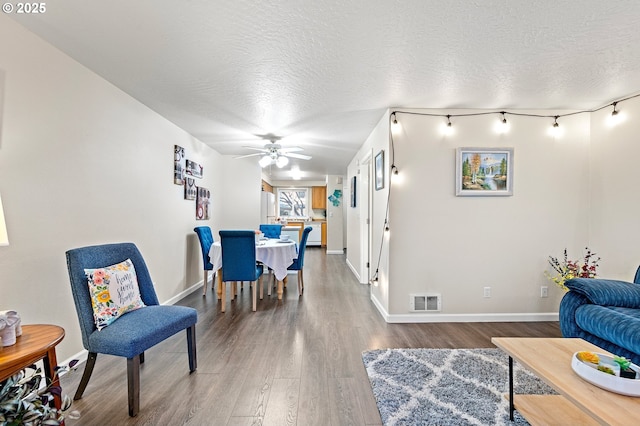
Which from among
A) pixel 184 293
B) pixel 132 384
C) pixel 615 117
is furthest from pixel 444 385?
pixel 184 293

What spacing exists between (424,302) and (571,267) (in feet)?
4.93

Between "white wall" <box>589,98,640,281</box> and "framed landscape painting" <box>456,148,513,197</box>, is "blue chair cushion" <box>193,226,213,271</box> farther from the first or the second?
"white wall" <box>589,98,640,281</box>

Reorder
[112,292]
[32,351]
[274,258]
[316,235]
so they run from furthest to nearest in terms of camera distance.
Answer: [316,235] < [274,258] < [112,292] < [32,351]

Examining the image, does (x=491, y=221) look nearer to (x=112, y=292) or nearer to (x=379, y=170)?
(x=379, y=170)

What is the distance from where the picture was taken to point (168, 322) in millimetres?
1884

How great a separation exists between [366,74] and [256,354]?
2.48m

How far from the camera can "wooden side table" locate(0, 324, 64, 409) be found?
3.71 feet

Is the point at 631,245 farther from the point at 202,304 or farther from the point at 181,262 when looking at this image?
the point at 181,262

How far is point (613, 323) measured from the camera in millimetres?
1894

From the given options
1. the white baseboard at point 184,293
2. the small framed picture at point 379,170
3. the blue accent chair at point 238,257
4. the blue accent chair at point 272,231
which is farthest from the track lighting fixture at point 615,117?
the white baseboard at point 184,293

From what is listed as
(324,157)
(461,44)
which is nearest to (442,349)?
(461,44)

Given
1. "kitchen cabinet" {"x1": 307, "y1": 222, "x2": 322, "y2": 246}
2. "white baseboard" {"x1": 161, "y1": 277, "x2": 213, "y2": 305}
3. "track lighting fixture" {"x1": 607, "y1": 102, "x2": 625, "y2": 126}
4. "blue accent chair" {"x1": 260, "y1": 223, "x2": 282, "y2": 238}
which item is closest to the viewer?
"track lighting fixture" {"x1": 607, "y1": 102, "x2": 625, "y2": 126}

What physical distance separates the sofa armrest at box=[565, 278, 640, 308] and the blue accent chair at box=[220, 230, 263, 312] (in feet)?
10.0

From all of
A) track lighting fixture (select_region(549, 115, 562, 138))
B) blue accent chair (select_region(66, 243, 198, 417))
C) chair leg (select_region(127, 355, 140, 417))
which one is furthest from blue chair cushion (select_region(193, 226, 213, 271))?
track lighting fixture (select_region(549, 115, 562, 138))
